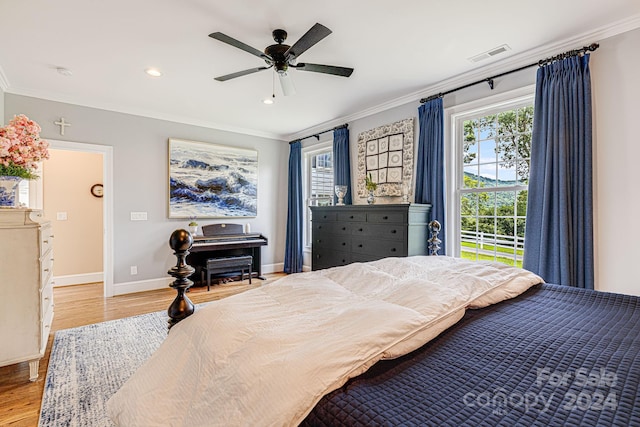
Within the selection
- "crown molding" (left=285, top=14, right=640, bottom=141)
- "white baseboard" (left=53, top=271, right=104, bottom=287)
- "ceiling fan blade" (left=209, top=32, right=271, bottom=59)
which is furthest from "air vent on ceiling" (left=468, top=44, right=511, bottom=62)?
"white baseboard" (left=53, top=271, right=104, bottom=287)

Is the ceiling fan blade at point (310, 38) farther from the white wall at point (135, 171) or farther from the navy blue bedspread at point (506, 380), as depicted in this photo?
the white wall at point (135, 171)

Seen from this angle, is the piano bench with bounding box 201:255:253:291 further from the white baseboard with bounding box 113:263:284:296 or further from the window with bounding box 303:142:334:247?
the window with bounding box 303:142:334:247

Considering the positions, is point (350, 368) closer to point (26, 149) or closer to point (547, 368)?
point (547, 368)

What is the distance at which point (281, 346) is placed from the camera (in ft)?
2.78

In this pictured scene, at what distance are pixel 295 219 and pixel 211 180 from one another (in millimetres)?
1675

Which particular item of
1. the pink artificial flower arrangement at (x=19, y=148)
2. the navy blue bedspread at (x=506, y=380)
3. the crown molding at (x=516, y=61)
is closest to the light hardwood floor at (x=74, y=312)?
the pink artificial flower arrangement at (x=19, y=148)

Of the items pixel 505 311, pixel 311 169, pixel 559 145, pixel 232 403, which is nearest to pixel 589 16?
pixel 559 145

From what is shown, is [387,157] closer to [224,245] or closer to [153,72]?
[224,245]

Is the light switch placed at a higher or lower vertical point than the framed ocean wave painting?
lower

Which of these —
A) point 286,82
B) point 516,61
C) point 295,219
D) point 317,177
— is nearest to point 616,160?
point 516,61

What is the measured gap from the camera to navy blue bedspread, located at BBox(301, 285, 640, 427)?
2.05 ft

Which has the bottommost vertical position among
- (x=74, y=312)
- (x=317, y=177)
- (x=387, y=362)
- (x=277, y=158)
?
(x=74, y=312)

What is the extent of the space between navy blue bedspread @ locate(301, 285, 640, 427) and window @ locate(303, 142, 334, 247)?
4375mm

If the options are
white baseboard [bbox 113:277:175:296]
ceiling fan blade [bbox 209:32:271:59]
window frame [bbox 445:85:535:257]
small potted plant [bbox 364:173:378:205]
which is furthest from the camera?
white baseboard [bbox 113:277:175:296]
